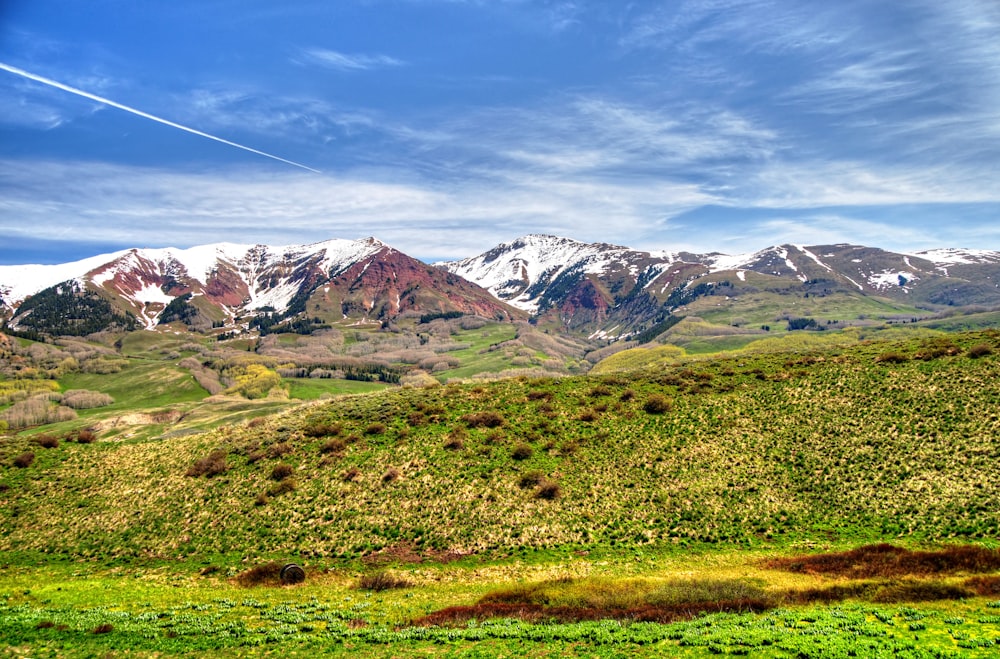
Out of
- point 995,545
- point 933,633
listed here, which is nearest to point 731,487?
point 995,545

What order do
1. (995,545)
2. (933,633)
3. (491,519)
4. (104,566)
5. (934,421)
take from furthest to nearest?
1. (934,421)
2. (491,519)
3. (104,566)
4. (995,545)
5. (933,633)

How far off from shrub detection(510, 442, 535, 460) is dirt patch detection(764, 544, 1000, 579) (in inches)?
1091

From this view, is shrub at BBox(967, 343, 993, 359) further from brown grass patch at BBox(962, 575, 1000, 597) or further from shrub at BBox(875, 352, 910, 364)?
brown grass patch at BBox(962, 575, 1000, 597)

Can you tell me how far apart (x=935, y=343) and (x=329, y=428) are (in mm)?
94675

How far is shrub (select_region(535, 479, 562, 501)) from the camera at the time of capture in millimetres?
49188

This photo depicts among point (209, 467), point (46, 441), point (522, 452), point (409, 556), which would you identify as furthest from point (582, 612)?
point (46, 441)

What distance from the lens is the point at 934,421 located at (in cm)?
5247

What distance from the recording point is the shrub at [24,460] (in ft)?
188

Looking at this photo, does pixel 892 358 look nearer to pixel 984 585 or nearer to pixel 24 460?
pixel 984 585

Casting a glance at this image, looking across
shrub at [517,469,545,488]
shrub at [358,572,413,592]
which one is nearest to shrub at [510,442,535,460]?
shrub at [517,469,545,488]

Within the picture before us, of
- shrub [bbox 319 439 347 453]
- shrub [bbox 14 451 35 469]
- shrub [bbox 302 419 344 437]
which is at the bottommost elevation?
shrub [bbox 14 451 35 469]

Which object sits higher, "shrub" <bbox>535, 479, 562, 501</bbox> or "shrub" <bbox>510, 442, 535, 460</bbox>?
"shrub" <bbox>510, 442, 535, 460</bbox>

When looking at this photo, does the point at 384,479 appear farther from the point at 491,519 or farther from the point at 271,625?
the point at 271,625

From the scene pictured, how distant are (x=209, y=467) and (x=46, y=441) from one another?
26993 millimetres
